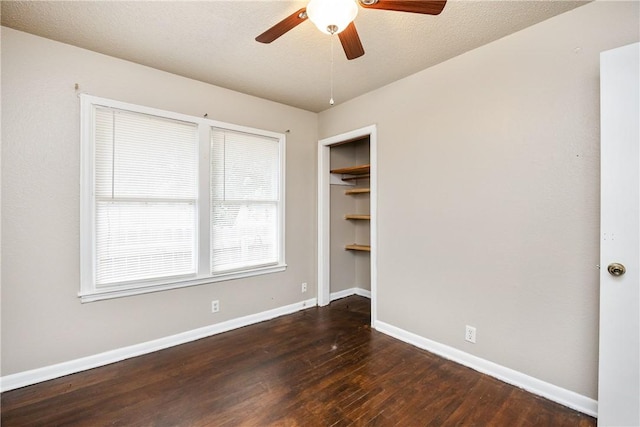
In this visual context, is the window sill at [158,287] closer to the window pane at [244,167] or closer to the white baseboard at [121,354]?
the white baseboard at [121,354]

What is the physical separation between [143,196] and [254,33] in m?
1.74

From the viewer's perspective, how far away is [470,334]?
245cm

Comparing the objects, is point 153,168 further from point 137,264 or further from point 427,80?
point 427,80

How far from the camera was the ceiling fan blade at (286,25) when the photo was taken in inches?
61.7

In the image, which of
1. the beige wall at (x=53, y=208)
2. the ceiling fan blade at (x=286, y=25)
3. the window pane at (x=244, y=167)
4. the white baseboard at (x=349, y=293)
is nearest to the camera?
the ceiling fan blade at (x=286, y=25)

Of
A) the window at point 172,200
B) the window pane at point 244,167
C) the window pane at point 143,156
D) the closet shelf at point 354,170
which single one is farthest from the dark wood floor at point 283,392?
the closet shelf at point 354,170

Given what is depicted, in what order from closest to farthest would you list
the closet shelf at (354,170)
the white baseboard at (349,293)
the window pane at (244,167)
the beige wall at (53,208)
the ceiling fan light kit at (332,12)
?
the ceiling fan light kit at (332,12) → the beige wall at (53,208) → the window pane at (244,167) → the closet shelf at (354,170) → the white baseboard at (349,293)

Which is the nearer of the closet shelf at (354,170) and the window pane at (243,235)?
the window pane at (243,235)

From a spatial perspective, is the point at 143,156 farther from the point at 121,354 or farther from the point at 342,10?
the point at 342,10

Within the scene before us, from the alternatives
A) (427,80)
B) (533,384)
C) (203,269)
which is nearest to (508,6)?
(427,80)

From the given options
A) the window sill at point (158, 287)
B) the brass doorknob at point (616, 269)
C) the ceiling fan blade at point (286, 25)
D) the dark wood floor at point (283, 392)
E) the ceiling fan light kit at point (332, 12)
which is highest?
the ceiling fan blade at point (286, 25)

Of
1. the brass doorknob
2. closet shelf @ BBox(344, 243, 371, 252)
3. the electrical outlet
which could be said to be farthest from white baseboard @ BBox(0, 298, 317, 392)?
the brass doorknob

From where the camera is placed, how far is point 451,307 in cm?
258

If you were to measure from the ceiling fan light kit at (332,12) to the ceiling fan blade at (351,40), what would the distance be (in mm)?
131
